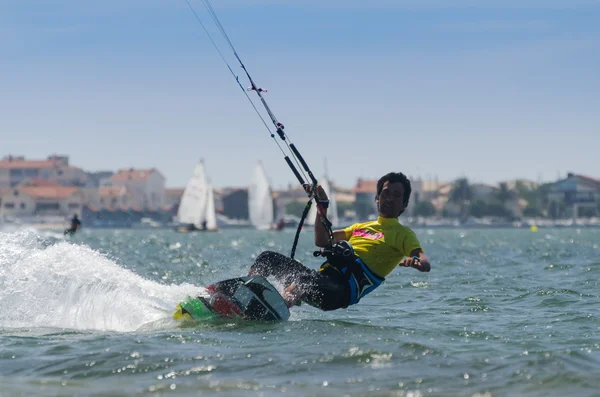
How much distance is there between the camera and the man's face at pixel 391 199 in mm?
9539

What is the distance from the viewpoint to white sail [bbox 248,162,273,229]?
90625 mm

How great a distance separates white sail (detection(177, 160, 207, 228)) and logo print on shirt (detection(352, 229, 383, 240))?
75288mm

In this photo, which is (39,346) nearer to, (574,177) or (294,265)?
(294,265)

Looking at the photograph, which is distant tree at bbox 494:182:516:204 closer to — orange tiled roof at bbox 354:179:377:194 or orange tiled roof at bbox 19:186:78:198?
orange tiled roof at bbox 354:179:377:194

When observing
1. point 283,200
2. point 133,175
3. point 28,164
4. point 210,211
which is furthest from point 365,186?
point 210,211

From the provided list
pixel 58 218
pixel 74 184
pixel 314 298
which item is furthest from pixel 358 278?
pixel 74 184

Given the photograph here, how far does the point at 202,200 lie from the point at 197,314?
8032 cm

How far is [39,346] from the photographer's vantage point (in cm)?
871

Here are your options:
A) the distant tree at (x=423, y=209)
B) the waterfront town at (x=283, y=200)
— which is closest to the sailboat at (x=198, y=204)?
the waterfront town at (x=283, y=200)

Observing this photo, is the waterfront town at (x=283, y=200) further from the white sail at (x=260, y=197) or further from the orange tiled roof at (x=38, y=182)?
the white sail at (x=260, y=197)

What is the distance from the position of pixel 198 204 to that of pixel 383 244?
8127 centimetres

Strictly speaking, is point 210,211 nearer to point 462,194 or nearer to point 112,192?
point 112,192

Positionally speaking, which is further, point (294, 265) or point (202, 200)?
point (202, 200)

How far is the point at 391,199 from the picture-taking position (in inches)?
377
